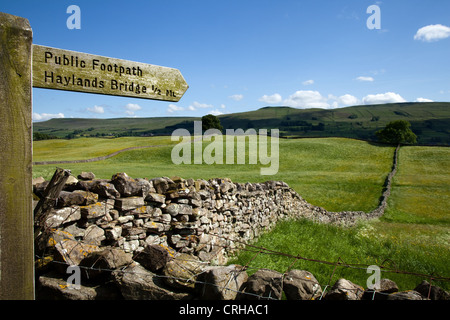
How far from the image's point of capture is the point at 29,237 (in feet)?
9.49

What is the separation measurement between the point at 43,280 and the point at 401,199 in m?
30.7

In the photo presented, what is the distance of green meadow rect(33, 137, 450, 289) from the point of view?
31.5 feet

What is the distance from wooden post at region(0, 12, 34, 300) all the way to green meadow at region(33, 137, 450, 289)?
16.2ft

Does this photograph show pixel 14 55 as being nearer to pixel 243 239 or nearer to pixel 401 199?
pixel 243 239

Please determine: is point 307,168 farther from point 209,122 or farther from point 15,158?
point 209,122

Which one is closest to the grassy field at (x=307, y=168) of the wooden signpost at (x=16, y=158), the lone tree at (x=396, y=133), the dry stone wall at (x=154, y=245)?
the dry stone wall at (x=154, y=245)

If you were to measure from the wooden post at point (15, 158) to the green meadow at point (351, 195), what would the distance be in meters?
4.93

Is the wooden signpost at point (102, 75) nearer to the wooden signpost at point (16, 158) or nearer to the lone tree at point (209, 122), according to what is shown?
the wooden signpost at point (16, 158)

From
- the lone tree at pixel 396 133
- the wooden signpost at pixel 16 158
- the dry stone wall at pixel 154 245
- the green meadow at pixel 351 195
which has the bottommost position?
the green meadow at pixel 351 195

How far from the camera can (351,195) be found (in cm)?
2847

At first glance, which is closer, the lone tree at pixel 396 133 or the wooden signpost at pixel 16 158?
the wooden signpost at pixel 16 158

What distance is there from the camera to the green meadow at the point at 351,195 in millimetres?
9594
